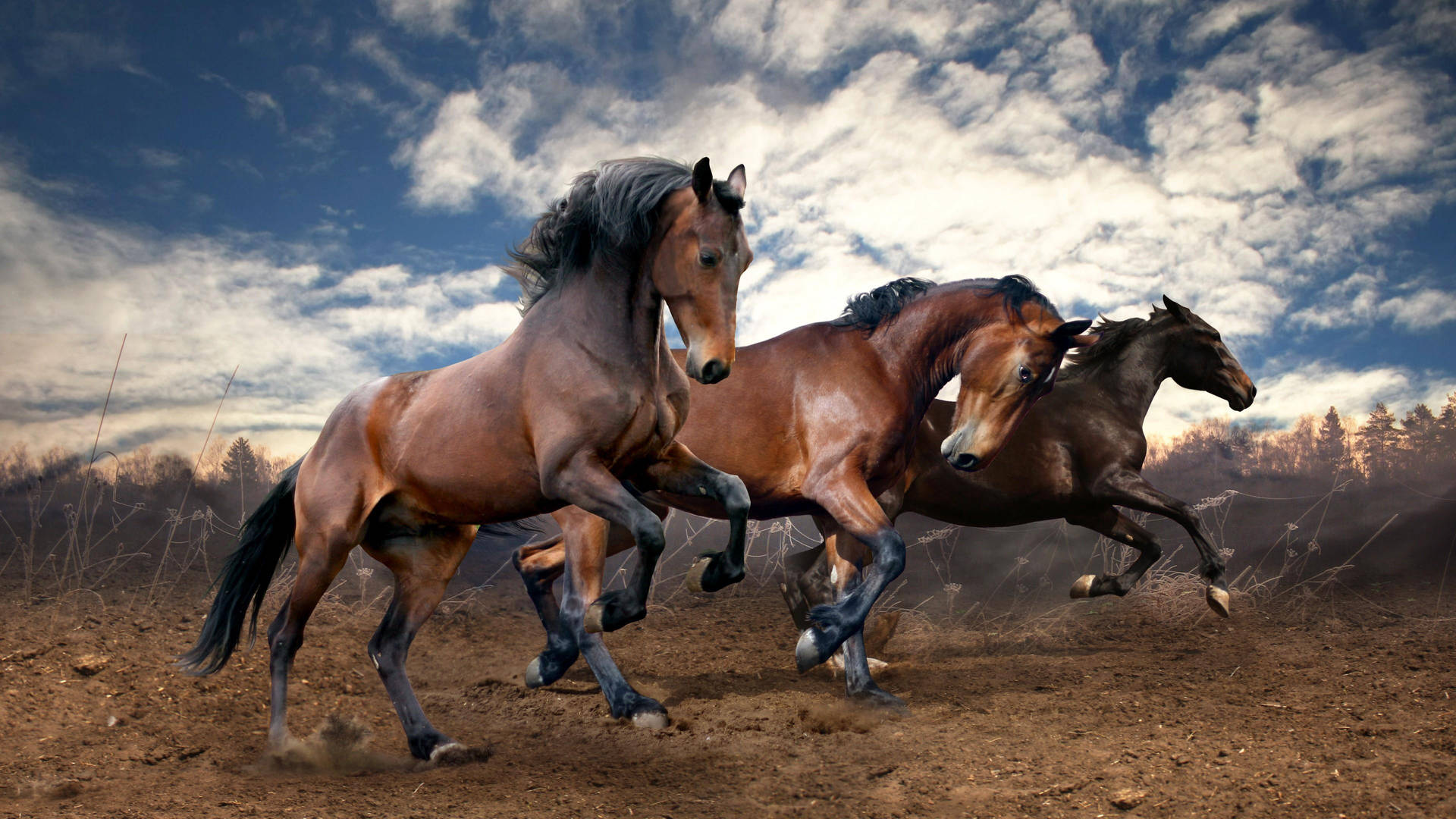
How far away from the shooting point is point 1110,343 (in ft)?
23.4

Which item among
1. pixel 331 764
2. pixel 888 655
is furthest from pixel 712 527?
pixel 331 764

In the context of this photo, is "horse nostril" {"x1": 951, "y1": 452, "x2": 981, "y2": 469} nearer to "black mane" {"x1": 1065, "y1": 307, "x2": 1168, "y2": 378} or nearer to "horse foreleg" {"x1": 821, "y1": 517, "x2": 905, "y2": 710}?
"horse foreleg" {"x1": 821, "y1": 517, "x2": 905, "y2": 710}

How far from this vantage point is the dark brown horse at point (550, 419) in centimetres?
348

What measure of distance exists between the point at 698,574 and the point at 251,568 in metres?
2.81

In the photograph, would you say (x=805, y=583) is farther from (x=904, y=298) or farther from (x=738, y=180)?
(x=738, y=180)

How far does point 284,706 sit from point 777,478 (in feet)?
9.09

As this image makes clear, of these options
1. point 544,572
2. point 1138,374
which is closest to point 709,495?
point 544,572

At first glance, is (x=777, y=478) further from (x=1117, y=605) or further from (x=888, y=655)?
(x=1117, y=605)

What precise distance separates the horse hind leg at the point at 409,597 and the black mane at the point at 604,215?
4.47ft

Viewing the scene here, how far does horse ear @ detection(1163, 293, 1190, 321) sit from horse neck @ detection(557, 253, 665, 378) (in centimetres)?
489

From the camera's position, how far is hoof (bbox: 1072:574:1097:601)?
643cm

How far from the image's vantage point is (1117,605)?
25.1ft

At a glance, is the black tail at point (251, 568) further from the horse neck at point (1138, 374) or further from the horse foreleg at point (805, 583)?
the horse neck at point (1138, 374)

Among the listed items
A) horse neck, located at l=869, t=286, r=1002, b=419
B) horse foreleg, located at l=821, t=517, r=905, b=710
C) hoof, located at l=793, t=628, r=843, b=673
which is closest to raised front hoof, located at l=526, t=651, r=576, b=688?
hoof, located at l=793, t=628, r=843, b=673
